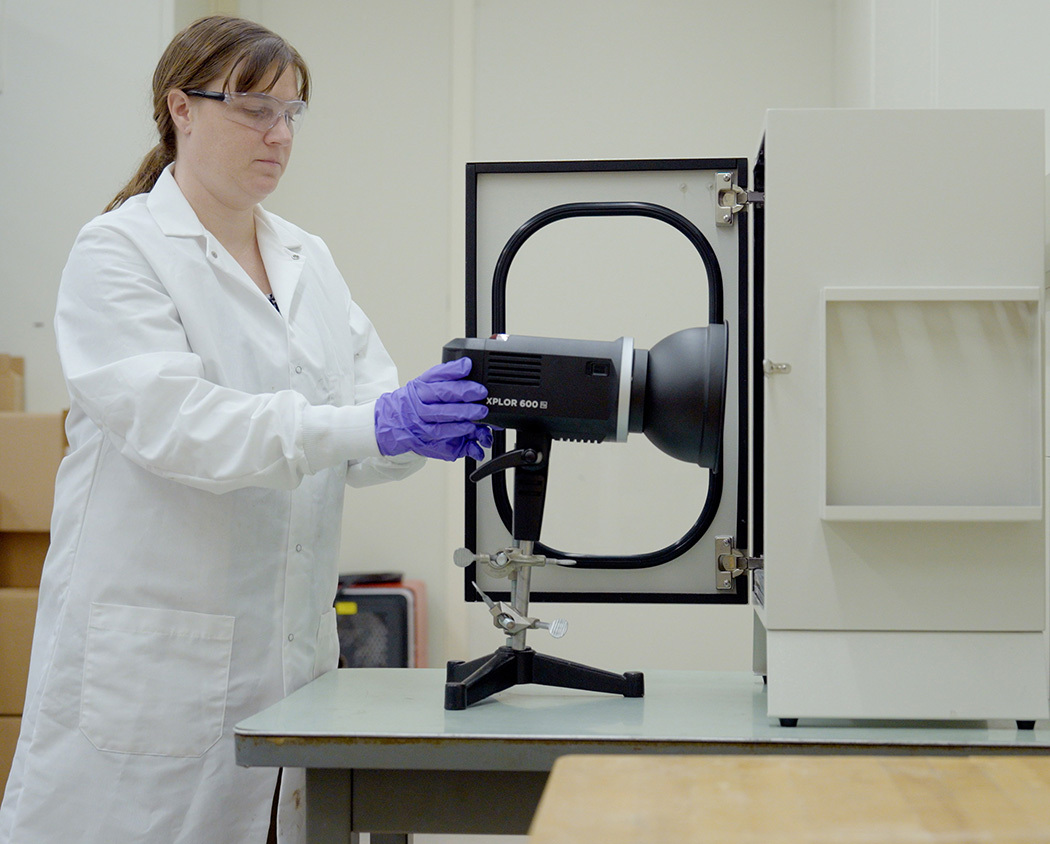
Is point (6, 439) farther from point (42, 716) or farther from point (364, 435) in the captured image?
point (364, 435)

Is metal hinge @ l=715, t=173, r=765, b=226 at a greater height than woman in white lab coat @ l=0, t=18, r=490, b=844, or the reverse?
metal hinge @ l=715, t=173, r=765, b=226

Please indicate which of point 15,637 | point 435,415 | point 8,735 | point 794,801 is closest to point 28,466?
point 15,637

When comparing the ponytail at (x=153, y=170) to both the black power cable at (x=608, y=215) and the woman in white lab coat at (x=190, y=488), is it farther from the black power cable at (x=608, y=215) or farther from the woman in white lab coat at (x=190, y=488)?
the black power cable at (x=608, y=215)

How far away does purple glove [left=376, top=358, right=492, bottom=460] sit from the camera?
134cm

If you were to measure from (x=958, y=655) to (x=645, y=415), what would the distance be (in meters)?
0.51

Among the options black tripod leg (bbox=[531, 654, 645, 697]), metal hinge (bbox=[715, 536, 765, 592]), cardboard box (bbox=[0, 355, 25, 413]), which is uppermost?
cardboard box (bbox=[0, 355, 25, 413])

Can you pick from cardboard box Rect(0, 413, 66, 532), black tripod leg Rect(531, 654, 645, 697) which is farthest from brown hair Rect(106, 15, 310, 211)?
cardboard box Rect(0, 413, 66, 532)

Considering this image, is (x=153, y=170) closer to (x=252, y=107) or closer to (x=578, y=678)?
(x=252, y=107)

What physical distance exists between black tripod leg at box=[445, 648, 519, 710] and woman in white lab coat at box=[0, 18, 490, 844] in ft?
0.91

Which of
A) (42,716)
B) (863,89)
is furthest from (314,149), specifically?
(42,716)

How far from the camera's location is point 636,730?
121cm

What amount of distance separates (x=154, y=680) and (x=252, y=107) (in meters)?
0.86

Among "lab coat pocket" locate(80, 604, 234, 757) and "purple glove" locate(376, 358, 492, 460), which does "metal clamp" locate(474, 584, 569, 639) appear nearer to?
"purple glove" locate(376, 358, 492, 460)

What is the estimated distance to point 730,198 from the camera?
1607mm
